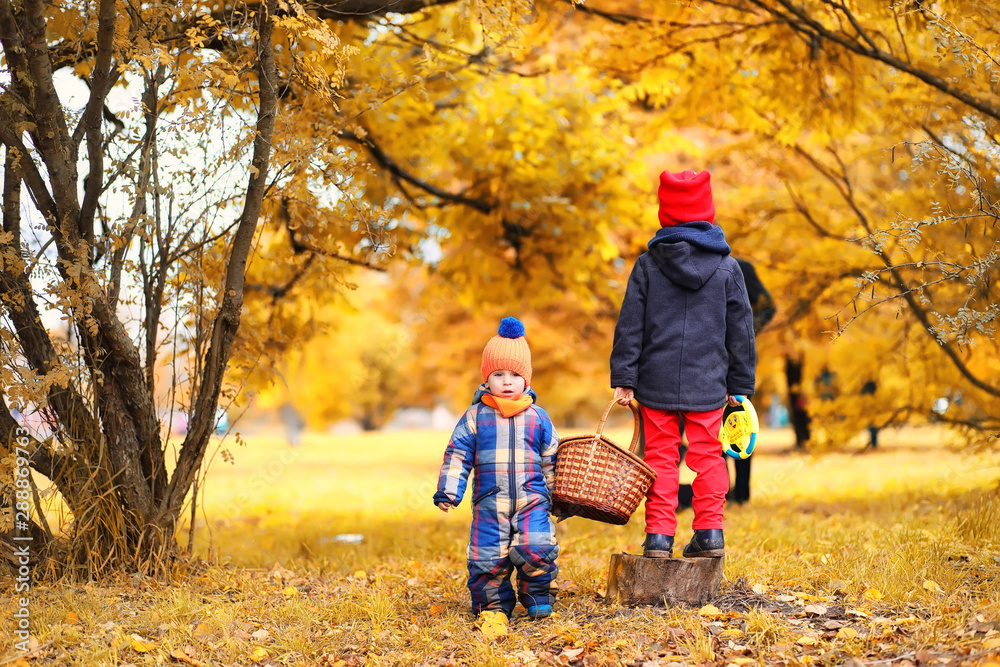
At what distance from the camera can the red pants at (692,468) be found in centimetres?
376

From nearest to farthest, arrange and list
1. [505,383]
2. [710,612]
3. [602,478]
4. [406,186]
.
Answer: [710,612], [602,478], [505,383], [406,186]

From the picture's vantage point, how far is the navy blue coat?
12.3ft

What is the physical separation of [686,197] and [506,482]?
1.62m

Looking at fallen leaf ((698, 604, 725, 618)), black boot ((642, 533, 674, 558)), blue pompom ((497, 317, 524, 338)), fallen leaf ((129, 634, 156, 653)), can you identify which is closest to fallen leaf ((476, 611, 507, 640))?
black boot ((642, 533, 674, 558))

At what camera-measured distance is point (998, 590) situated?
11.6 ft

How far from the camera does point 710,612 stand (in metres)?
3.51

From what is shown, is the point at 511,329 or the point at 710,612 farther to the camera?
the point at 511,329

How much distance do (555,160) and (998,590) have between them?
4903mm

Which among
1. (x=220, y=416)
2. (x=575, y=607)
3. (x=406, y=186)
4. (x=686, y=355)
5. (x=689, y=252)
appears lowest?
(x=575, y=607)

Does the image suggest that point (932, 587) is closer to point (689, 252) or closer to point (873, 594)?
point (873, 594)

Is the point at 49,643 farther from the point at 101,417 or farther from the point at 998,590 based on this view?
the point at 998,590

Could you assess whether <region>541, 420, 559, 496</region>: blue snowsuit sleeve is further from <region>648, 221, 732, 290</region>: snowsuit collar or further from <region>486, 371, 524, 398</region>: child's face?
<region>648, 221, 732, 290</region>: snowsuit collar

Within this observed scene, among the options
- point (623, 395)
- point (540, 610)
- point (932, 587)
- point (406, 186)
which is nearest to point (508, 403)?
point (623, 395)

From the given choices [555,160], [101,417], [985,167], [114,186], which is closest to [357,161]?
[114,186]
